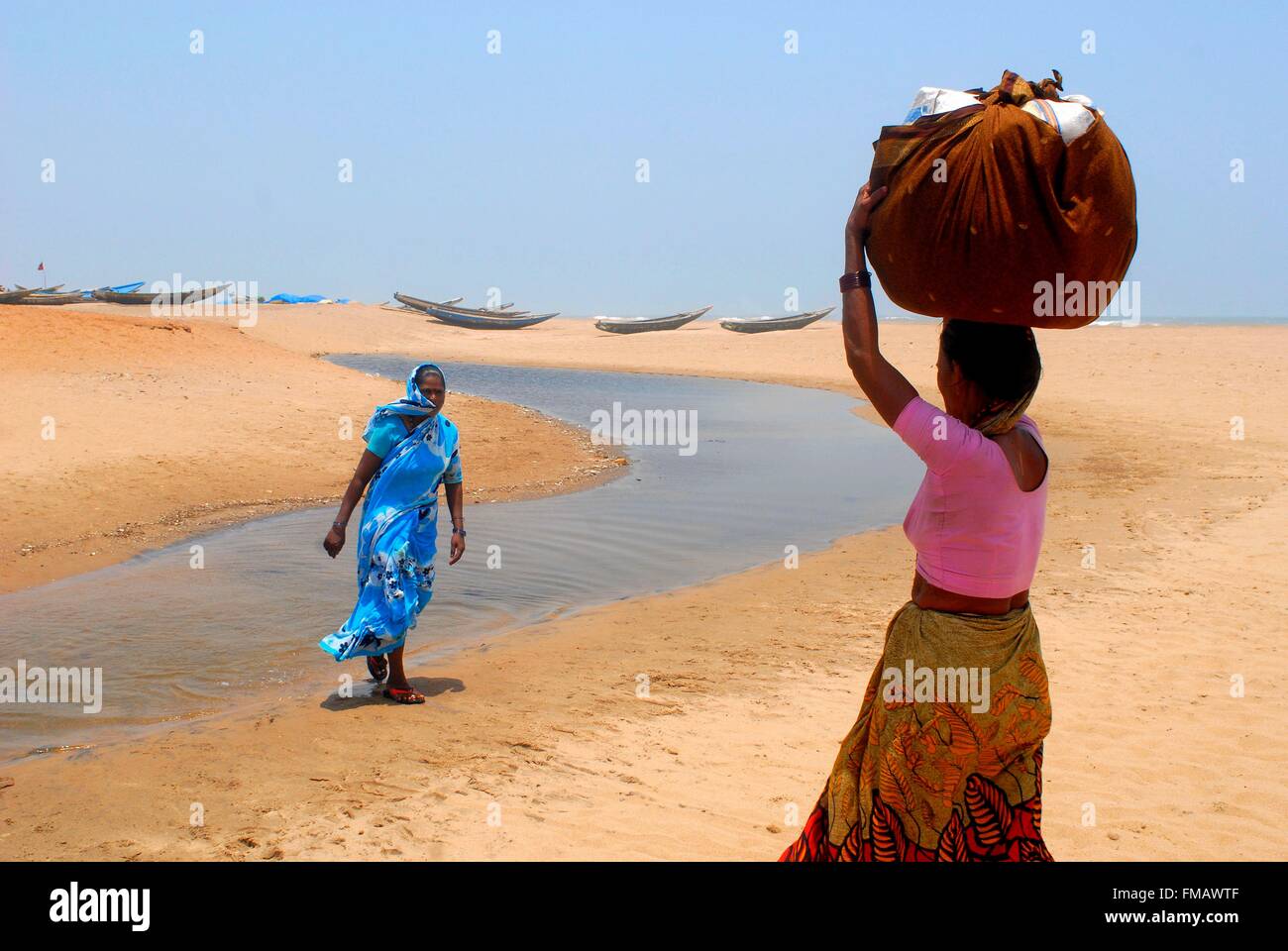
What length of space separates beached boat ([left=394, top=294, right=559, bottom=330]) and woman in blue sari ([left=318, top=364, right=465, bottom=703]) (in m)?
51.3

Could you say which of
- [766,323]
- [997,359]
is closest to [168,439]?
[997,359]

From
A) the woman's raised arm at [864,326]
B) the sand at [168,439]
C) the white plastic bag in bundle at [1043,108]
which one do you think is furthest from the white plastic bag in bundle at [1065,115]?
the sand at [168,439]

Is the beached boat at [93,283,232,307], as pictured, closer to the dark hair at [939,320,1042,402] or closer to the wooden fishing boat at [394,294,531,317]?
the wooden fishing boat at [394,294,531,317]

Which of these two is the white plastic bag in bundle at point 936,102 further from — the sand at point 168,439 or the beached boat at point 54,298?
the beached boat at point 54,298

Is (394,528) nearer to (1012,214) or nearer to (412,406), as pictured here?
(412,406)

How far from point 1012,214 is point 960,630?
92 cm

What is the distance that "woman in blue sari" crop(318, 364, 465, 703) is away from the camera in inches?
221

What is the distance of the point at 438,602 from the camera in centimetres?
798

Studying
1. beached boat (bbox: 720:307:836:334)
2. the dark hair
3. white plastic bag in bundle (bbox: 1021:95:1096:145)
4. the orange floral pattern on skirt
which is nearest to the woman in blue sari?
the orange floral pattern on skirt

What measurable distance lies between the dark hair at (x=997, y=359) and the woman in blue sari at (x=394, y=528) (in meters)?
3.63

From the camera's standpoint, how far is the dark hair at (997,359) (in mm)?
2566

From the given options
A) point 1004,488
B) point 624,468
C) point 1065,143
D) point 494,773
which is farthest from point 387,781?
point 624,468
